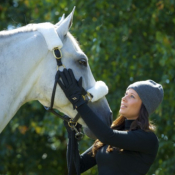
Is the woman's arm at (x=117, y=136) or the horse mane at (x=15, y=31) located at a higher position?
the horse mane at (x=15, y=31)

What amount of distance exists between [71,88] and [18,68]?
381 millimetres

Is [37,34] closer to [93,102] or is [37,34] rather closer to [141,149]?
[93,102]

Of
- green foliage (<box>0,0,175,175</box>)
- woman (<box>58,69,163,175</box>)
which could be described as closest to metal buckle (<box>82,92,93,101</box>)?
woman (<box>58,69,163,175</box>)

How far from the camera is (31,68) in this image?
3080mm

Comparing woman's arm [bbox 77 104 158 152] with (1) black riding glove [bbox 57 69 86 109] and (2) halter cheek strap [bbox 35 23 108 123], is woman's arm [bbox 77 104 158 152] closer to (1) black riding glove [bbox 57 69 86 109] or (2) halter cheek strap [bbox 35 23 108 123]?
(1) black riding glove [bbox 57 69 86 109]

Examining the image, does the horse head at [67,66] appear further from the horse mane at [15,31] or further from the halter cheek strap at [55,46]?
the horse mane at [15,31]

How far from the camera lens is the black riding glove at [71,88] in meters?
3.07

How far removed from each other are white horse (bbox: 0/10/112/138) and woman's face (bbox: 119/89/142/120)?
0.77 feet

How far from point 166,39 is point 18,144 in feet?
13.0

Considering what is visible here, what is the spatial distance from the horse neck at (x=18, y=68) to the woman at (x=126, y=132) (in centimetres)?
21

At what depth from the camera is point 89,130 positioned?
3340 mm

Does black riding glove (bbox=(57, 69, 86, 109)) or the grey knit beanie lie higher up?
black riding glove (bbox=(57, 69, 86, 109))

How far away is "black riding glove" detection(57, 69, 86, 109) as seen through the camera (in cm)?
307

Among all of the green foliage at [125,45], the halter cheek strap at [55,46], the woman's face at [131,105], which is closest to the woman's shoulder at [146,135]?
the woman's face at [131,105]
